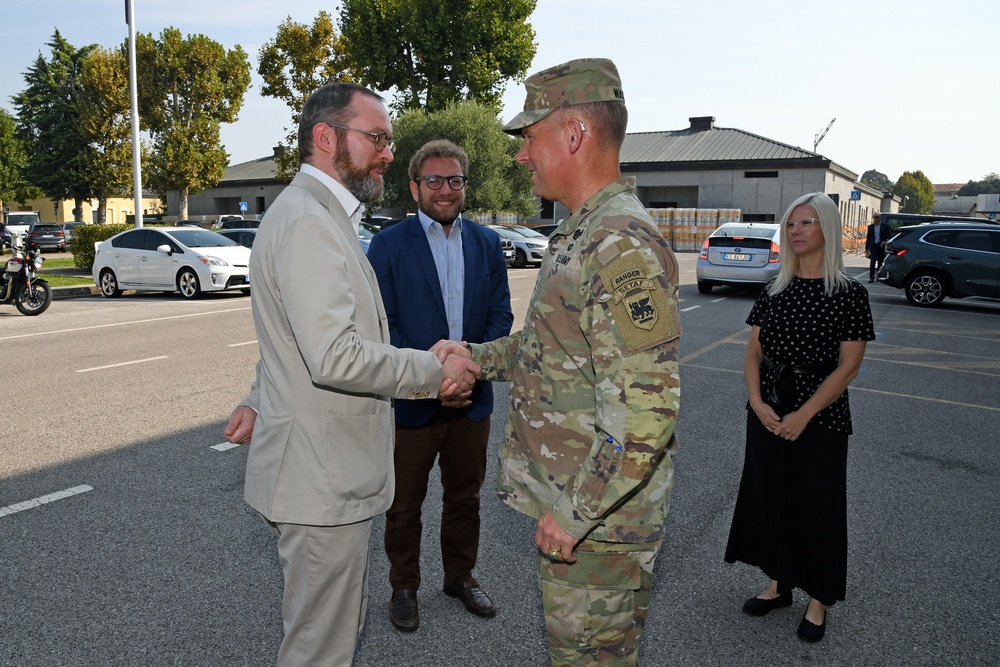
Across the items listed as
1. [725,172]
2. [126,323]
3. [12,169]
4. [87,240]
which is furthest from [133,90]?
[12,169]

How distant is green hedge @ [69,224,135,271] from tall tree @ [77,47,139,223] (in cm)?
1651

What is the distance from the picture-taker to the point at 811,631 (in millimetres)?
3076

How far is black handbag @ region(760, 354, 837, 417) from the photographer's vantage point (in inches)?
125

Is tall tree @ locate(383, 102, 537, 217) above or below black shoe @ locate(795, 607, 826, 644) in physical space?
above

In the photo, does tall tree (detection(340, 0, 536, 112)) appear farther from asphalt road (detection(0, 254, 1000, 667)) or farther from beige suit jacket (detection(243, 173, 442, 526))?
beige suit jacket (detection(243, 173, 442, 526))

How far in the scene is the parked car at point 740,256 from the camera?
51.6 ft

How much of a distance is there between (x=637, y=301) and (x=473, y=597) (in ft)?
6.68

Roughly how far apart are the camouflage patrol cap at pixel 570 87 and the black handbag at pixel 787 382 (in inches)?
70.1

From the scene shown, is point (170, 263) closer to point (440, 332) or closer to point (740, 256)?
point (740, 256)

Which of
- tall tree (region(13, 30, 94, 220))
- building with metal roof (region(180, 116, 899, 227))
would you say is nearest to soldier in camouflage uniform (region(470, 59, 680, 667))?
building with metal roof (region(180, 116, 899, 227))

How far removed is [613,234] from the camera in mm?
1770

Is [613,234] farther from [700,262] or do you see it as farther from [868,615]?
[700,262]

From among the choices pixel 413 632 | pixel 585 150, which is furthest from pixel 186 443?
pixel 585 150

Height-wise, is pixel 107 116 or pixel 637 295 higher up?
pixel 107 116
